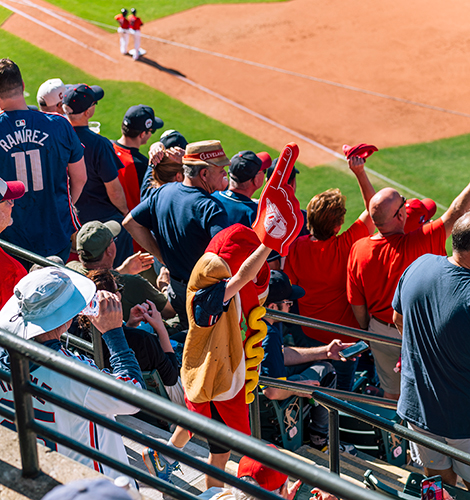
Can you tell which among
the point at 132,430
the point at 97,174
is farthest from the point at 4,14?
the point at 132,430

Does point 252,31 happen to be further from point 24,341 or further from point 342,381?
point 24,341

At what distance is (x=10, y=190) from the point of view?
142 inches

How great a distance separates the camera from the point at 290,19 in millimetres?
15945

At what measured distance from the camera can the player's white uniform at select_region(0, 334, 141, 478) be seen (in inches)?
90.0

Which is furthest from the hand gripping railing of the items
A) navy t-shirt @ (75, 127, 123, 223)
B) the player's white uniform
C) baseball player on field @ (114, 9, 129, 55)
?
baseball player on field @ (114, 9, 129, 55)

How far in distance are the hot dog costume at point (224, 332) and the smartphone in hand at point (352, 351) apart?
1.02 metres

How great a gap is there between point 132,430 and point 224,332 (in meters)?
1.30

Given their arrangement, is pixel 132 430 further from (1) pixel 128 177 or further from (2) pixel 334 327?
(1) pixel 128 177

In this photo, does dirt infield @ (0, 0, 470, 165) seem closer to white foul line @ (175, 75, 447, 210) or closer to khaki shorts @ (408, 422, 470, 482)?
white foul line @ (175, 75, 447, 210)

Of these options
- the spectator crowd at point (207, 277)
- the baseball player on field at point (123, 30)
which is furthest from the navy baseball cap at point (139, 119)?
the baseball player on field at point (123, 30)

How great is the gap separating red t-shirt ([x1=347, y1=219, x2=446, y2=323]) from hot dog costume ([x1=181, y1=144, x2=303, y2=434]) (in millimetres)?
1185

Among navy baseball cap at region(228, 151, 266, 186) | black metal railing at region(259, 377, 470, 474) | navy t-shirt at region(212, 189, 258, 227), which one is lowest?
black metal railing at region(259, 377, 470, 474)

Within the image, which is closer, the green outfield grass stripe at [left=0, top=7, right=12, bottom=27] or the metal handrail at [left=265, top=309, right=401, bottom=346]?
the metal handrail at [left=265, top=309, right=401, bottom=346]

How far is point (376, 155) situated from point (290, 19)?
21.7 feet
